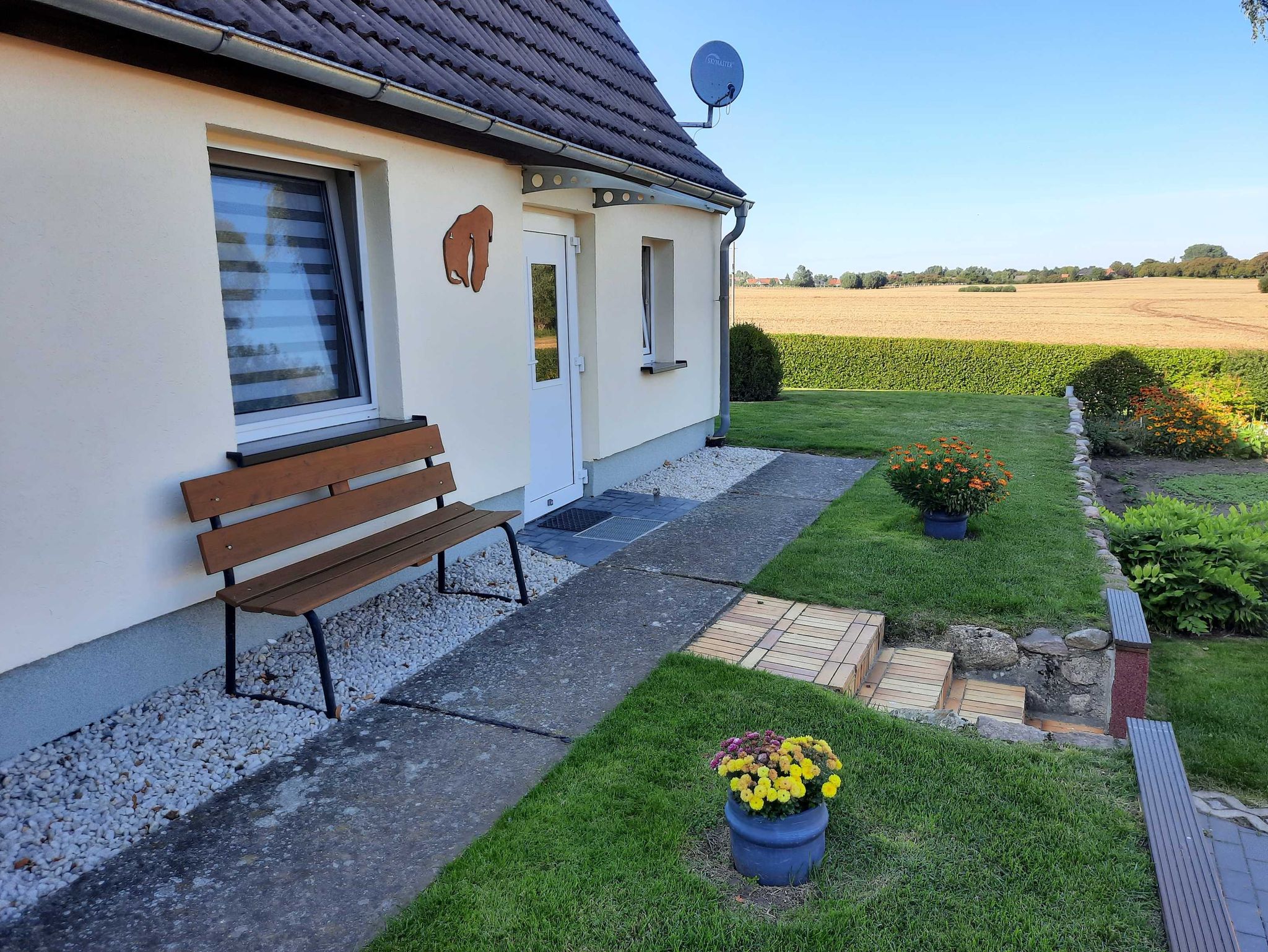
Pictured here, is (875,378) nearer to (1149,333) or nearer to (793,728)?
(1149,333)

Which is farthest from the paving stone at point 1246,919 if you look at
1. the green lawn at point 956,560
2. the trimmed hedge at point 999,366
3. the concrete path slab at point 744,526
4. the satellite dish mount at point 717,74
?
the trimmed hedge at point 999,366

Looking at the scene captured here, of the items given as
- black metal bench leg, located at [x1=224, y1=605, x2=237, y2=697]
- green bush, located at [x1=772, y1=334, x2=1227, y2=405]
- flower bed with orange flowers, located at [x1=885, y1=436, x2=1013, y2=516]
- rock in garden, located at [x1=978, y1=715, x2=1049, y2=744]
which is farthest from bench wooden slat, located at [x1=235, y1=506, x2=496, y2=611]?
green bush, located at [x1=772, y1=334, x2=1227, y2=405]

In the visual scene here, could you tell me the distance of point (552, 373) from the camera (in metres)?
7.35

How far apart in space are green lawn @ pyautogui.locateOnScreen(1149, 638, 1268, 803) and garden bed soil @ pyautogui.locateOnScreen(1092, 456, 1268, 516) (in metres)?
4.52

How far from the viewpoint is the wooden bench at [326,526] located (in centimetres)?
379

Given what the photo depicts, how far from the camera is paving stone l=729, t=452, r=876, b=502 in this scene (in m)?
8.31

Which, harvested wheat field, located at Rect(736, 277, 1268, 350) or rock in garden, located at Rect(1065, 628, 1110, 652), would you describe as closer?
rock in garden, located at Rect(1065, 628, 1110, 652)

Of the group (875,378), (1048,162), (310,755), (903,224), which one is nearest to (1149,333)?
(875,378)

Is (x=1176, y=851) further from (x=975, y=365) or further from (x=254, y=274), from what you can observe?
(x=975, y=365)

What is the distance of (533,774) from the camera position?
3361 mm

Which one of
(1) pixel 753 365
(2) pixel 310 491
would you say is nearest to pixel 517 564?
(2) pixel 310 491

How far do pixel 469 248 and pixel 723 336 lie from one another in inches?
216

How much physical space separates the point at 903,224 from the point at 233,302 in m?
62.1

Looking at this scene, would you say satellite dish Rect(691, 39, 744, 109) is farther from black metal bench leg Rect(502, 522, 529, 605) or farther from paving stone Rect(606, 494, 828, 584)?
black metal bench leg Rect(502, 522, 529, 605)
